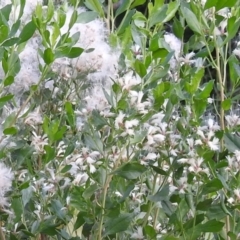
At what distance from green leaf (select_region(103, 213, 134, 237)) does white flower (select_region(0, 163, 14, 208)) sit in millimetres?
138

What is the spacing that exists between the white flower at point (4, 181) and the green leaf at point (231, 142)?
0.28 meters

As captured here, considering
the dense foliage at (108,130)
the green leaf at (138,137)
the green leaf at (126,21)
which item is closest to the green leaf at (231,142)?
the dense foliage at (108,130)

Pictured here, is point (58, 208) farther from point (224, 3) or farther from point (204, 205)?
point (224, 3)

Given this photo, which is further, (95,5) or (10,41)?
(95,5)

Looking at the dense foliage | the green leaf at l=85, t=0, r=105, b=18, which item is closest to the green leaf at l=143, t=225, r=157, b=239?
the dense foliage

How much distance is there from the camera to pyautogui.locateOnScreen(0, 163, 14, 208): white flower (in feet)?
2.42

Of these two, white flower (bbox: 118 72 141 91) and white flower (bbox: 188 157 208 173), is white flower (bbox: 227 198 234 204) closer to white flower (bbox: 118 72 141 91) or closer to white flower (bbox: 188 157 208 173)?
white flower (bbox: 188 157 208 173)

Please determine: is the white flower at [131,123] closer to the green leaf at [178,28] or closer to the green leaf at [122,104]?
the green leaf at [122,104]

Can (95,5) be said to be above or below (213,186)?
above

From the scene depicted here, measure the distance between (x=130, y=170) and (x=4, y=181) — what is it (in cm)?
16

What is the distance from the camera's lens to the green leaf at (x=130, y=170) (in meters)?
0.73

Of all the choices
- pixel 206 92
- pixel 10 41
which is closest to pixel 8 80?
pixel 10 41

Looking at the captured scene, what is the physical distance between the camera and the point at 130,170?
28.8 inches

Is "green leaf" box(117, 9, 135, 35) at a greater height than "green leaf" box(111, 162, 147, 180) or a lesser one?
greater
